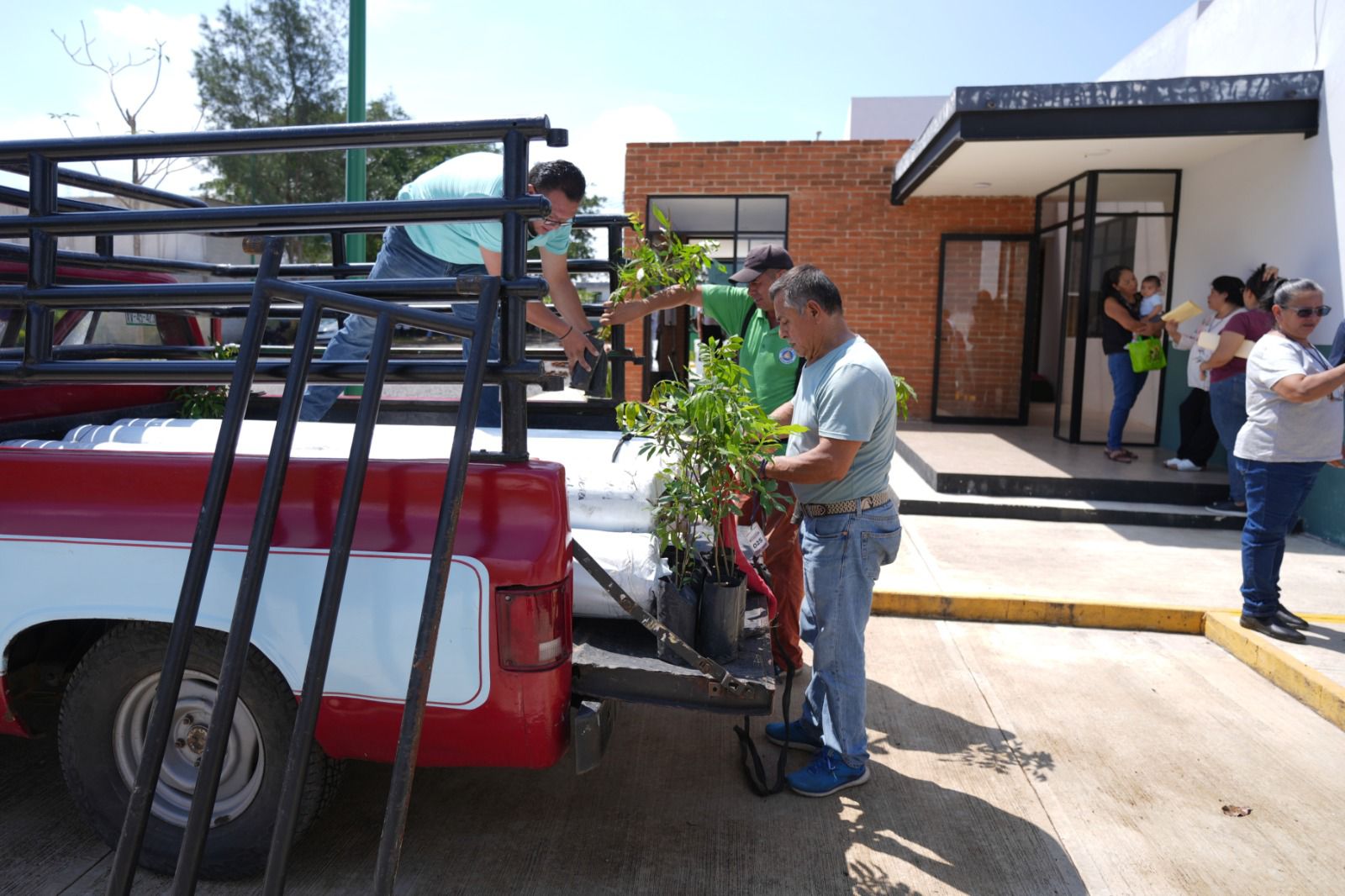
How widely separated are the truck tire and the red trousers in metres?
1.99

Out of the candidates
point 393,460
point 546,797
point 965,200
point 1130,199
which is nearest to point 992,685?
point 546,797

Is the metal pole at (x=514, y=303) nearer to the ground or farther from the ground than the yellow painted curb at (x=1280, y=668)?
farther from the ground

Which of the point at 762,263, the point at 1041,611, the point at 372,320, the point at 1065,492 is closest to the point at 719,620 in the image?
the point at 762,263

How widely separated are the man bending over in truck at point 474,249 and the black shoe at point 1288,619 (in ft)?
13.6

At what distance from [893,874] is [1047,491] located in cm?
598

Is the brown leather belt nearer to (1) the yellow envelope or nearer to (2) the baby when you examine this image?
(1) the yellow envelope

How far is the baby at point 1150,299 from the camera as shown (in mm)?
9680

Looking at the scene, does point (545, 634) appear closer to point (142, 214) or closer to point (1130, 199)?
point (142, 214)

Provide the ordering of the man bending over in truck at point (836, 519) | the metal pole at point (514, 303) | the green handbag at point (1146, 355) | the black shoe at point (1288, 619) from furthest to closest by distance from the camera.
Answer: the green handbag at point (1146, 355) < the black shoe at point (1288, 619) < the man bending over in truck at point (836, 519) < the metal pole at point (514, 303)

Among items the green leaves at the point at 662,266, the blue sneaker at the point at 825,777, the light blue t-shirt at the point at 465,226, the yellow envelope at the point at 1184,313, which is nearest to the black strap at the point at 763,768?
the blue sneaker at the point at 825,777

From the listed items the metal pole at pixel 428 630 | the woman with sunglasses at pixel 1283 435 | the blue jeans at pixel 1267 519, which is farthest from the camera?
the blue jeans at pixel 1267 519

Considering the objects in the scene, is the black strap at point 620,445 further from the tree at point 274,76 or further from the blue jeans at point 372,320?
the tree at point 274,76

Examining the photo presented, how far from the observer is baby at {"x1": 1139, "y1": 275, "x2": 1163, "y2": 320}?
9.68m

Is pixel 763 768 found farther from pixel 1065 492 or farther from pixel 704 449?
pixel 1065 492
